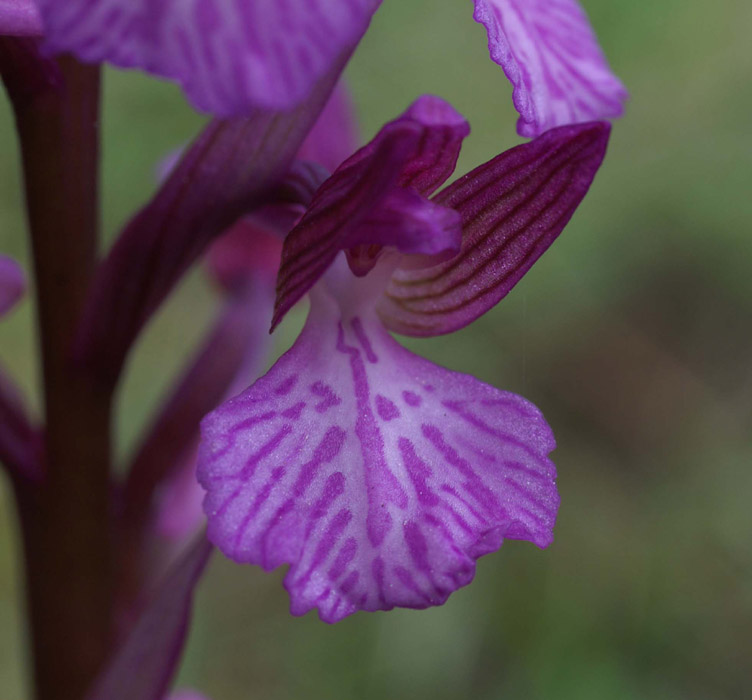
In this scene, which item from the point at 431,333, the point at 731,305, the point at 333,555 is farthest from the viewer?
the point at 731,305

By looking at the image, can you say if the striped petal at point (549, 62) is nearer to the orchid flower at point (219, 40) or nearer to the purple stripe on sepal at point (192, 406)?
the orchid flower at point (219, 40)

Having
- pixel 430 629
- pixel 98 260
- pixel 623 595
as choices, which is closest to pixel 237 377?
pixel 98 260

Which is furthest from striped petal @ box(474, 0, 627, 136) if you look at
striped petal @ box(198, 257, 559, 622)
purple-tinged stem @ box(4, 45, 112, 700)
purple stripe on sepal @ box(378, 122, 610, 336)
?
purple-tinged stem @ box(4, 45, 112, 700)

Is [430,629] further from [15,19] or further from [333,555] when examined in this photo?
[15,19]

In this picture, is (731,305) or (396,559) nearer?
(396,559)

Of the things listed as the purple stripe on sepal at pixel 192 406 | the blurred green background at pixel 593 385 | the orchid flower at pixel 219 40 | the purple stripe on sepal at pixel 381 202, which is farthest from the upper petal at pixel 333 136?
the blurred green background at pixel 593 385

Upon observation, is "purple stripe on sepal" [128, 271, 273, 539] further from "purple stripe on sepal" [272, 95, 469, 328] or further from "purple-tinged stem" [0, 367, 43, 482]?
"purple stripe on sepal" [272, 95, 469, 328]

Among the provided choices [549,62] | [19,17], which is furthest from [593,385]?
[19,17]

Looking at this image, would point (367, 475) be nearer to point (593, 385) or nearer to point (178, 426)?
point (178, 426)
